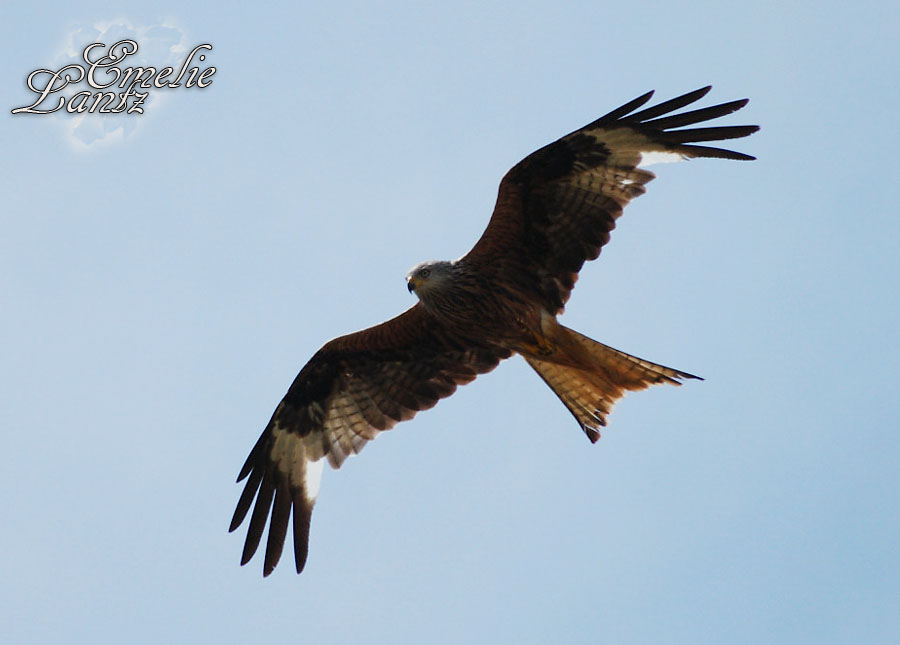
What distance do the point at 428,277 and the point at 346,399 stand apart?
1.69 m

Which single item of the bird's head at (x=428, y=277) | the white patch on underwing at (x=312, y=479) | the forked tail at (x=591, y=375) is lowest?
the forked tail at (x=591, y=375)

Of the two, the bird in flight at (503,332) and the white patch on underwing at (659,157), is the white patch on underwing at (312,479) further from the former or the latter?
the white patch on underwing at (659,157)

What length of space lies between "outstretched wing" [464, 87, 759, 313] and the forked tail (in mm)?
402

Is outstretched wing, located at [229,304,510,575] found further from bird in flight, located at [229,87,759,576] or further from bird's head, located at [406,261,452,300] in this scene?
bird's head, located at [406,261,452,300]

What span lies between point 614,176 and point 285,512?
4.19 m

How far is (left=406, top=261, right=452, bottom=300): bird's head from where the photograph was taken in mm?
11016

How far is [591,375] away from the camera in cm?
1124

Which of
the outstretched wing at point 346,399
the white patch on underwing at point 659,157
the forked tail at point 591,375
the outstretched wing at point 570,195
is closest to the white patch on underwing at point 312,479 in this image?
the outstretched wing at point 346,399

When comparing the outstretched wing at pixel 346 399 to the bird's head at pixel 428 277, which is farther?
the outstretched wing at pixel 346 399

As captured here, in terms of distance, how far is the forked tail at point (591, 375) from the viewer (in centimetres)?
1095

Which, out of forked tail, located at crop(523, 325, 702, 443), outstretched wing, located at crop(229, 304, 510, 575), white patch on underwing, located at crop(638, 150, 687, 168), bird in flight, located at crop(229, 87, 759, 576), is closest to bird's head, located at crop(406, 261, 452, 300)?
bird in flight, located at crop(229, 87, 759, 576)

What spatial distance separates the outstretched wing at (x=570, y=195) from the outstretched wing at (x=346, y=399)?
91cm

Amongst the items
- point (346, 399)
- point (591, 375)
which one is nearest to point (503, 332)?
point (591, 375)

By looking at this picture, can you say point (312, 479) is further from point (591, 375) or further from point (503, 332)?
point (591, 375)
